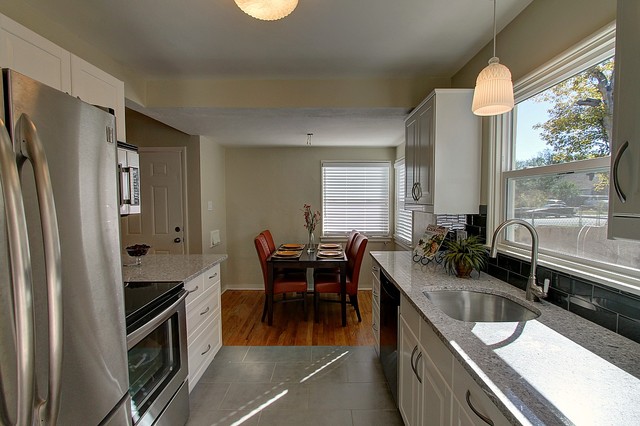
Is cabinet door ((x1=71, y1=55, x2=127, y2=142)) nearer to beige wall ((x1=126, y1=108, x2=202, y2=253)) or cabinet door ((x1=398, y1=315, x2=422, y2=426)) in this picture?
beige wall ((x1=126, y1=108, x2=202, y2=253))

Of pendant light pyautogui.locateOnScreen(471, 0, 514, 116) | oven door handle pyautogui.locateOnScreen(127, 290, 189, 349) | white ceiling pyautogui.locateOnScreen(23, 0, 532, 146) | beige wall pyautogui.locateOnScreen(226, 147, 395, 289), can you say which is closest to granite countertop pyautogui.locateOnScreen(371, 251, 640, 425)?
pendant light pyautogui.locateOnScreen(471, 0, 514, 116)

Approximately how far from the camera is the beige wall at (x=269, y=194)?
183 inches

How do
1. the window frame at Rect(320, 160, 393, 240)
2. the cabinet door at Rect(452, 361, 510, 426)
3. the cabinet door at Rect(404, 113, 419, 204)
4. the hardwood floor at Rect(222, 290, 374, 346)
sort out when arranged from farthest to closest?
1. the window frame at Rect(320, 160, 393, 240)
2. the hardwood floor at Rect(222, 290, 374, 346)
3. the cabinet door at Rect(404, 113, 419, 204)
4. the cabinet door at Rect(452, 361, 510, 426)

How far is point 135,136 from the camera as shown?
146 inches

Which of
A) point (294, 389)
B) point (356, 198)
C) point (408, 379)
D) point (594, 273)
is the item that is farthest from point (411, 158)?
point (356, 198)

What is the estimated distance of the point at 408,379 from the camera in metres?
1.60

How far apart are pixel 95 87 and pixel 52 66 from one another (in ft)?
0.97

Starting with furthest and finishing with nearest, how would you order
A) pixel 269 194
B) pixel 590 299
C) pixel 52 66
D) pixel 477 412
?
pixel 269 194, pixel 52 66, pixel 590 299, pixel 477 412

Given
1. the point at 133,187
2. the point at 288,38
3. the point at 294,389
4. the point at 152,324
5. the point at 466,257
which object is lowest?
the point at 294,389

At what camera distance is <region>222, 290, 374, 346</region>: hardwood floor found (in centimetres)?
289

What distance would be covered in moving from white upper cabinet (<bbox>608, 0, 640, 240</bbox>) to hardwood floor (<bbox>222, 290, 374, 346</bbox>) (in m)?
2.45

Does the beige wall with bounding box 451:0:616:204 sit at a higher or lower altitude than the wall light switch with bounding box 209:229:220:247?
higher

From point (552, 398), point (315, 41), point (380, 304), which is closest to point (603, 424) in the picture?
point (552, 398)

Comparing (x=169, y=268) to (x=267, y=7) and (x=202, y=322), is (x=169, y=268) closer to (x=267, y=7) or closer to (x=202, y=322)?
(x=202, y=322)
